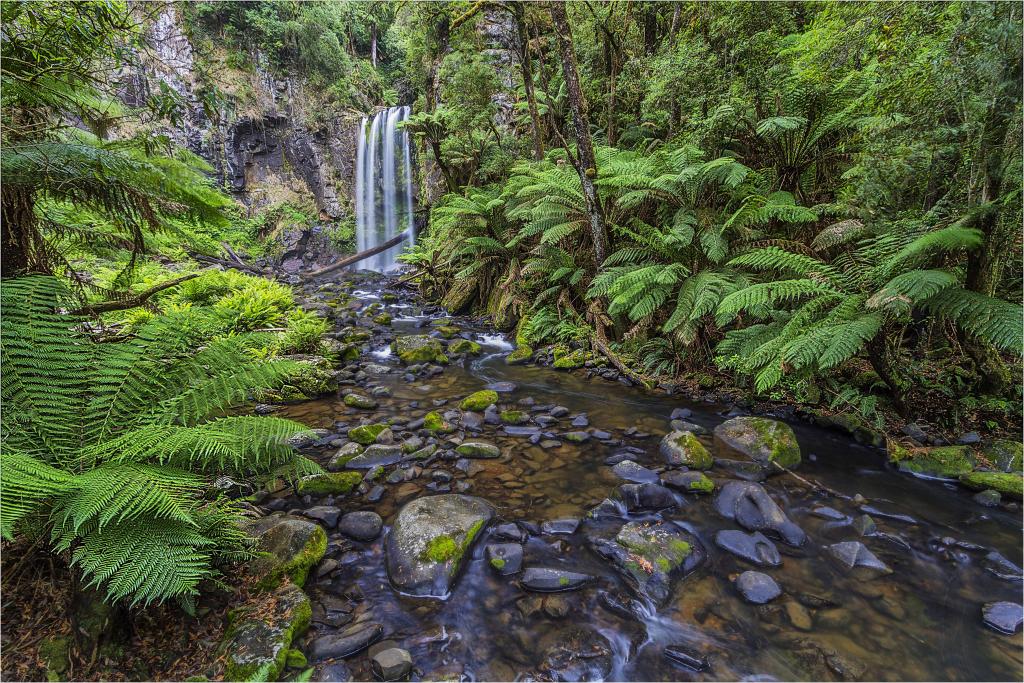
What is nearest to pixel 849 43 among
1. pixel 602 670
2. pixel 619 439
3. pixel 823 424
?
pixel 823 424

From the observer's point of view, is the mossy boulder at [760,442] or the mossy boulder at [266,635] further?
the mossy boulder at [760,442]

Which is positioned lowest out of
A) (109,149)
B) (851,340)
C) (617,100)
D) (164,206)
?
(851,340)

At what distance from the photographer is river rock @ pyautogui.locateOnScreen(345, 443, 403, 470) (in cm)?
361

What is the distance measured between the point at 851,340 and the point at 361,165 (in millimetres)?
18743

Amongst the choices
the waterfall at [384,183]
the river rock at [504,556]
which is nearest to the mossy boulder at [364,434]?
the river rock at [504,556]

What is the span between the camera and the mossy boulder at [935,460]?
3.13 meters

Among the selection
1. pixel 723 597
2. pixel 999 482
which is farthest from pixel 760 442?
pixel 723 597

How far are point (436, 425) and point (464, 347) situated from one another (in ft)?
8.80

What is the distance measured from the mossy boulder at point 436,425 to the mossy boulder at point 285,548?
5.64 ft

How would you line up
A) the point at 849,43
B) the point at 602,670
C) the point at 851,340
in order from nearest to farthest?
the point at 602,670 < the point at 851,340 < the point at 849,43

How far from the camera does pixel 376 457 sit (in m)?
3.70

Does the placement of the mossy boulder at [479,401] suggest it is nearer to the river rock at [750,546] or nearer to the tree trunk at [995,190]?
the river rock at [750,546]

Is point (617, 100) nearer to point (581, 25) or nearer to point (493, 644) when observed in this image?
point (581, 25)

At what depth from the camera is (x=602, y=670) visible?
196 cm
